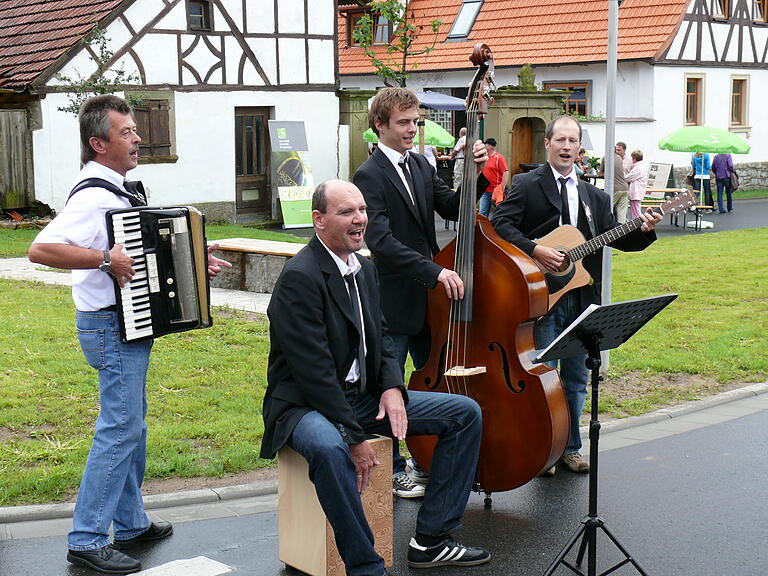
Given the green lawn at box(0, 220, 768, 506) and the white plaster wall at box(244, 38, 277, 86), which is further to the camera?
the white plaster wall at box(244, 38, 277, 86)

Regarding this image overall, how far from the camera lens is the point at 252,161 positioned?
2394 cm

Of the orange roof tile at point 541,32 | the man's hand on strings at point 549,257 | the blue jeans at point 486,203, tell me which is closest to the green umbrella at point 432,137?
the blue jeans at point 486,203

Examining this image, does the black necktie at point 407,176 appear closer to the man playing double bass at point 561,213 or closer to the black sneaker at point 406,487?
the man playing double bass at point 561,213

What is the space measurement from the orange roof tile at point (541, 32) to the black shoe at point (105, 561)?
26942mm

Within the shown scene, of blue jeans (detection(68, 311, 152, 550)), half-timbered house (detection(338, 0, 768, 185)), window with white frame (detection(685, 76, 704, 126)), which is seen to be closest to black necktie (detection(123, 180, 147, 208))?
blue jeans (detection(68, 311, 152, 550))

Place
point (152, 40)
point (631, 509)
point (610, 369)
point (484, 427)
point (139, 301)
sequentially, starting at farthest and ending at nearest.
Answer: point (152, 40) < point (610, 369) < point (631, 509) < point (484, 427) < point (139, 301)

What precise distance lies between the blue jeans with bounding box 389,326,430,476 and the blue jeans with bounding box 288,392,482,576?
83cm

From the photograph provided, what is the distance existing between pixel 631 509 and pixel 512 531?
793mm

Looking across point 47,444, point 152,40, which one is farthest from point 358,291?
point 152,40

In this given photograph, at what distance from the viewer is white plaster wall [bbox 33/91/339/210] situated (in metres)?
20.3

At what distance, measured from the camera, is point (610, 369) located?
919 centimetres

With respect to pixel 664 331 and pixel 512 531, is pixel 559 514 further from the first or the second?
pixel 664 331

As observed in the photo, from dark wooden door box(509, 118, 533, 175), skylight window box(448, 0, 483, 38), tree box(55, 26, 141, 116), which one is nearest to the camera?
tree box(55, 26, 141, 116)

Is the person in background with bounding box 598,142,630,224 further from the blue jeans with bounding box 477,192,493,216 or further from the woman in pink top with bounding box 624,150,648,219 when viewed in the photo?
the blue jeans with bounding box 477,192,493,216
